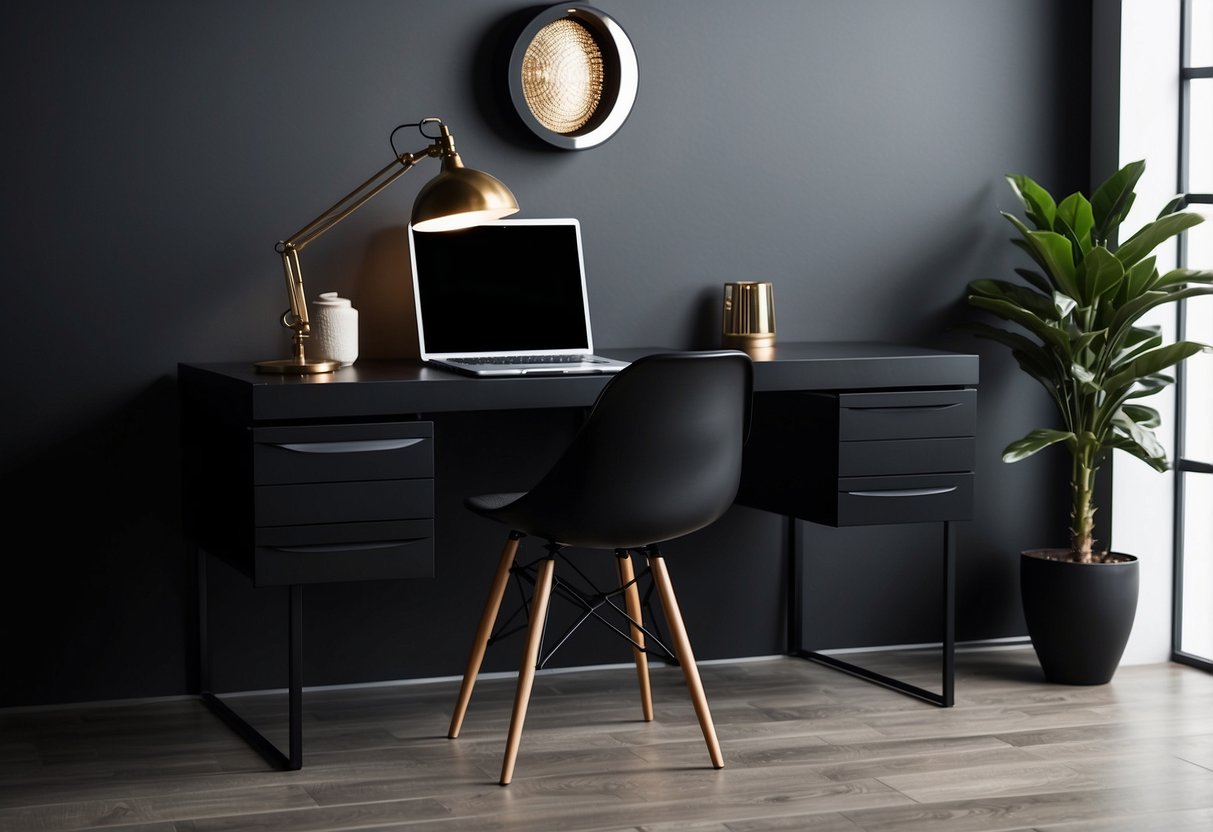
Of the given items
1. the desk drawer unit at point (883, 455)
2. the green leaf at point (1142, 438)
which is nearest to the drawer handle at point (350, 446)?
the desk drawer unit at point (883, 455)

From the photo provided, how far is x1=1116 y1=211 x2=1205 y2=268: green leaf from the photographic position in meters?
3.71

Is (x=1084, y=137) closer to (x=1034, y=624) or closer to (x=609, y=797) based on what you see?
(x=1034, y=624)

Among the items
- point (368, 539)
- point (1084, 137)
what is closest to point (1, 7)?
point (368, 539)

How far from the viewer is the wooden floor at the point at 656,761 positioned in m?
2.86

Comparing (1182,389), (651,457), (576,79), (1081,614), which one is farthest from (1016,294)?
(651,457)

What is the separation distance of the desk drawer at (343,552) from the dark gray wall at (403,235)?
26.1 inches

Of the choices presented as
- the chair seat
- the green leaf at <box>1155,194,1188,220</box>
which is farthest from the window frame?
the chair seat

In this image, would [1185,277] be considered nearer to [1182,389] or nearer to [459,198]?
[1182,389]

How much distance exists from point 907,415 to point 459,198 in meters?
1.11

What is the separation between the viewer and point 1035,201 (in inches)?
152

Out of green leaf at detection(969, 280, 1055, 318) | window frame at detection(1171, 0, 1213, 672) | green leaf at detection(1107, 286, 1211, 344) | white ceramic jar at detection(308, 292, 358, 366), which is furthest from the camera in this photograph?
window frame at detection(1171, 0, 1213, 672)

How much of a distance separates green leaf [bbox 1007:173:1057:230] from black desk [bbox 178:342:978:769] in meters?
0.49

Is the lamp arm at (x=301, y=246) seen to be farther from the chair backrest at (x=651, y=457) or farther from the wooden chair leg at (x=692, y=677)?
the wooden chair leg at (x=692, y=677)

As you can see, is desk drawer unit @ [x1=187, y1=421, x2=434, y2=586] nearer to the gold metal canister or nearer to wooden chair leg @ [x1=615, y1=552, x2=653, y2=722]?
wooden chair leg @ [x1=615, y1=552, x2=653, y2=722]
